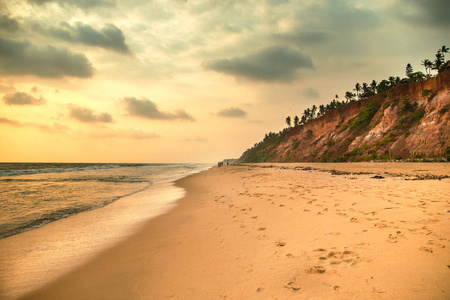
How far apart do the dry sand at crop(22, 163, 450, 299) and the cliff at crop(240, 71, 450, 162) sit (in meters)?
35.4

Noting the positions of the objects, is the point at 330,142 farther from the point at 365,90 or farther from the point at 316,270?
the point at 316,270

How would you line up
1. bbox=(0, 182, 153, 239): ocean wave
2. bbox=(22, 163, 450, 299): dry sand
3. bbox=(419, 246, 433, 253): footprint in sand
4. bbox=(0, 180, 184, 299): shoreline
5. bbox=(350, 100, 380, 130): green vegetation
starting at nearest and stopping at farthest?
bbox=(22, 163, 450, 299): dry sand
bbox=(419, 246, 433, 253): footprint in sand
bbox=(0, 180, 184, 299): shoreline
bbox=(0, 182, 153, 239): ocean wave
bbox=(350, 100, 380, 130): green vegetation

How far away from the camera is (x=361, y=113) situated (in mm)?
53750

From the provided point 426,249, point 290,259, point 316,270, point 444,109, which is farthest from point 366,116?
point 316,270

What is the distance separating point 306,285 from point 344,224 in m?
2.75

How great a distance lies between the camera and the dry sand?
2672mm

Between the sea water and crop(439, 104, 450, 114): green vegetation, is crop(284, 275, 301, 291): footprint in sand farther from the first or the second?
crop(439, 104, 450, 114): green vegetation

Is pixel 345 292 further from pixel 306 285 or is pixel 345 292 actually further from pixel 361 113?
pixel 361 113

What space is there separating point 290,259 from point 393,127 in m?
49.8

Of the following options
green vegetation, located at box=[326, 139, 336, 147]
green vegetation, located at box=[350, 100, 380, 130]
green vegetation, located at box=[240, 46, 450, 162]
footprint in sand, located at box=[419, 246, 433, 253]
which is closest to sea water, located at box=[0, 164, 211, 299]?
footprint in sand, located at box=[419, 246, 433, 253]

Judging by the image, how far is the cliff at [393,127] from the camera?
3194cm

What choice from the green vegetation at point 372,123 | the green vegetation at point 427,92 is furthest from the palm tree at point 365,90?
the green vegetation at point 427,92

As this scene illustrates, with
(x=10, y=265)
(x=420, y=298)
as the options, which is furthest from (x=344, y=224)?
(x=10, y=265)

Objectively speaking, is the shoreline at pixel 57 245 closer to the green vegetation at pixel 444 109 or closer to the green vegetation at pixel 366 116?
the green vegetation at pixel 444 109
